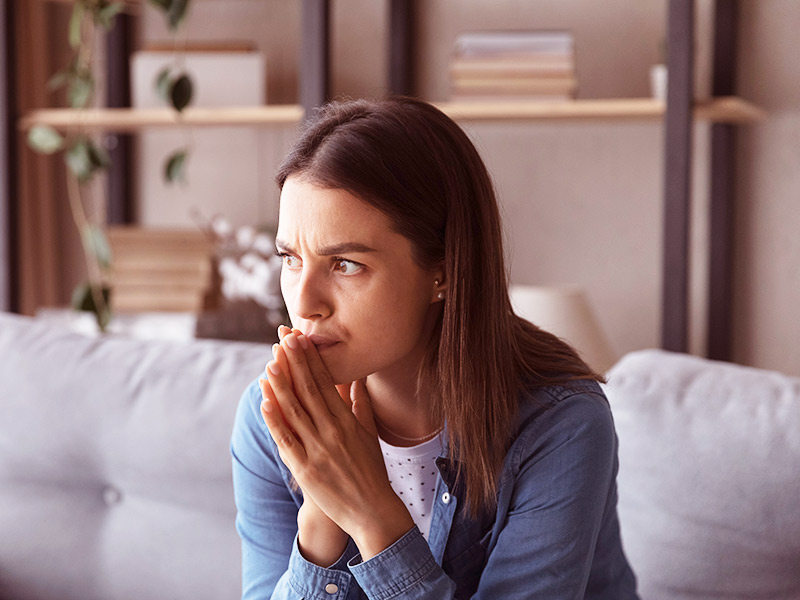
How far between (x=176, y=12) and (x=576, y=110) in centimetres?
91

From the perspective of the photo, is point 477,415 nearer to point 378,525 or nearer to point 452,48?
point 378,525

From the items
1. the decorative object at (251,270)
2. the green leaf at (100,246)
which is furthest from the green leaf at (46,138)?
the decorative object at (251,270)

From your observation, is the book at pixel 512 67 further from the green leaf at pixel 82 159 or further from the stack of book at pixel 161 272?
the green leaf at pixel 82 159

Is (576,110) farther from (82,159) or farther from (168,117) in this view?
(82,159)

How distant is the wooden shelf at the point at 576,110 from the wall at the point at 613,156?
0.72 ft

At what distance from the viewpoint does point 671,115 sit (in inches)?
66.3

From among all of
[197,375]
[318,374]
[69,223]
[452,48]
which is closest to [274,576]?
[318,374]

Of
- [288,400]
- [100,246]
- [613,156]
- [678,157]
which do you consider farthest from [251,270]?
[288,400]

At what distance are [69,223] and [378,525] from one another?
2064 millimetres

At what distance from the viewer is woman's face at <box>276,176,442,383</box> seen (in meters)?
0.91

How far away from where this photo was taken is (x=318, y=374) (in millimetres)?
938

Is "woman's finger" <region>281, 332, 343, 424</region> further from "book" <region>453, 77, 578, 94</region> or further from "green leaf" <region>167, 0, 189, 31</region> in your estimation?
"green leaf" <region>167, 0, 189, 31</region>

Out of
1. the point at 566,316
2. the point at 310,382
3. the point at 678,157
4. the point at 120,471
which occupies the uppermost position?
the point at 678,157

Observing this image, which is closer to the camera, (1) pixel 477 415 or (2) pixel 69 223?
(1) pixel 477 415
